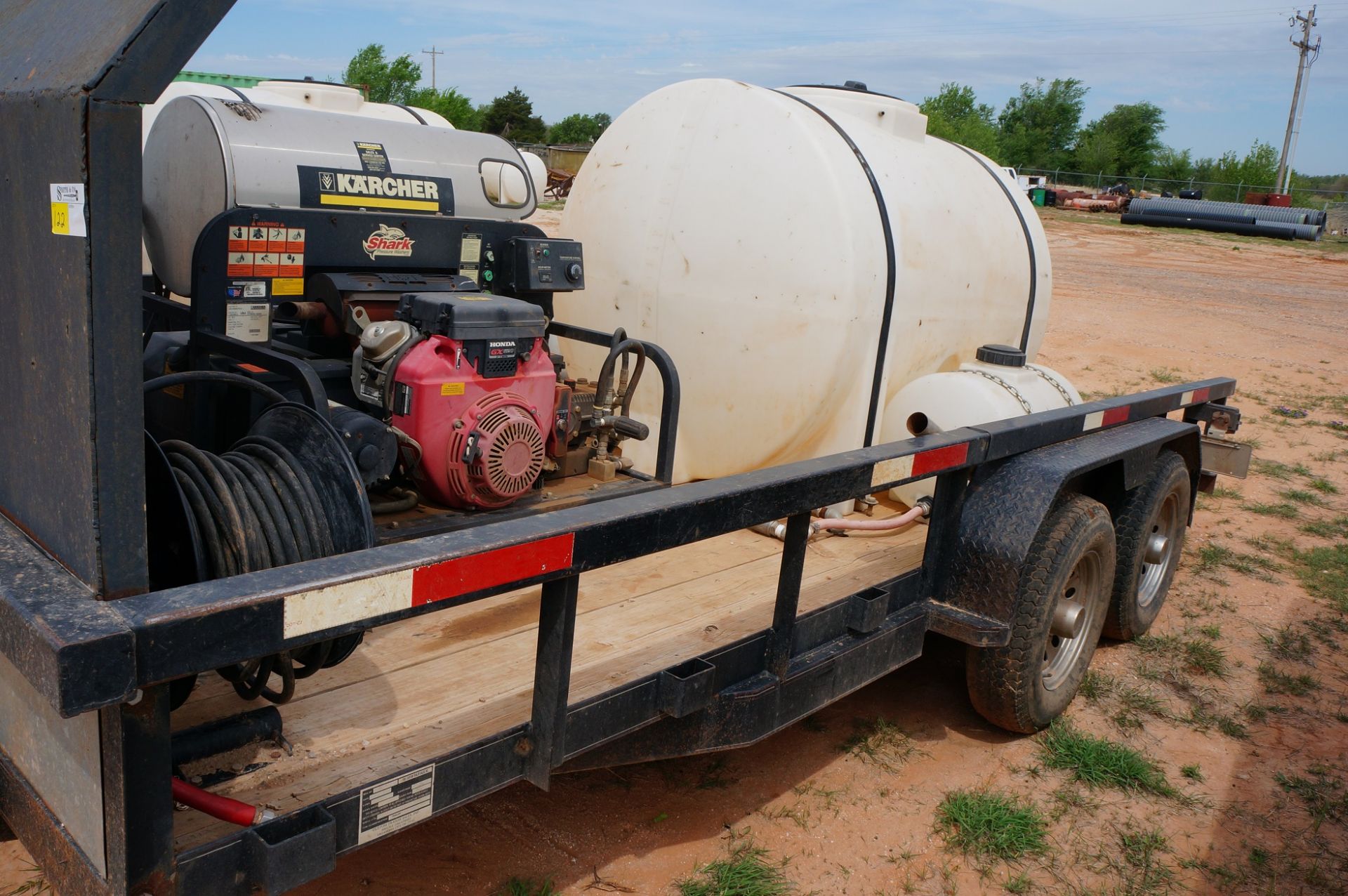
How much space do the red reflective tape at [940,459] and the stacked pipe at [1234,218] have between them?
30.6 m

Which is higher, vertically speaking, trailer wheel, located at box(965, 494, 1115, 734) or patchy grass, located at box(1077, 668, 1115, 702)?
trailer wheel, located at box(965, 494, 1115, 734)

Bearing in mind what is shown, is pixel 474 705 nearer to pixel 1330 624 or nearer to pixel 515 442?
pixel 515 442

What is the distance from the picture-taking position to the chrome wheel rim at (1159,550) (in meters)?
4.34

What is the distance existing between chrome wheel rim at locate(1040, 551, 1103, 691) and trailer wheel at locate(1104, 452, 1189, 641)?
305 millimetres

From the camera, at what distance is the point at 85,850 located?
1.67 meters

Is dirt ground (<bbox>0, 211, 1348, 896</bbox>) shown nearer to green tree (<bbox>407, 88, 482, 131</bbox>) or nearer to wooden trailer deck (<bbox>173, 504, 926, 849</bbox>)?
wooden trailer deck (<bbox>173, 504, 926, 849</bbox>)

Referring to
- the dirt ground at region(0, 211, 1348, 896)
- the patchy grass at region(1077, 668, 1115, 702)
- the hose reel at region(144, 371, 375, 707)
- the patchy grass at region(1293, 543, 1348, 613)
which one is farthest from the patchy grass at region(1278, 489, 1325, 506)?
the hose reel at region(144, 371, 375, 707)

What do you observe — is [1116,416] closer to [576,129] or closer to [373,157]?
[373,157]

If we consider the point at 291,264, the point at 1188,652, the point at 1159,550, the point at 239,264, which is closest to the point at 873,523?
the point at 1159,550

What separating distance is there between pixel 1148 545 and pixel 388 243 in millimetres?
3086

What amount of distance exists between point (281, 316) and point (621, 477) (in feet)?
4.25

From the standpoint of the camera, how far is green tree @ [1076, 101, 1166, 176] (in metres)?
59.2

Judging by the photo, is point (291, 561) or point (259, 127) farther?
point (259, 127)

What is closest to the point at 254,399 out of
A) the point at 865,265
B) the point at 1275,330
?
the point at 865,265
